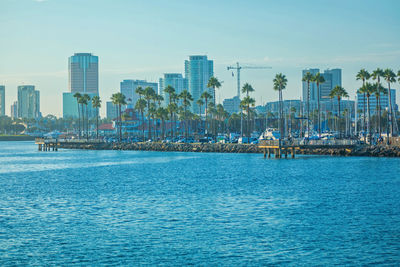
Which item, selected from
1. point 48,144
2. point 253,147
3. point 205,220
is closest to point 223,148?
point 253,147

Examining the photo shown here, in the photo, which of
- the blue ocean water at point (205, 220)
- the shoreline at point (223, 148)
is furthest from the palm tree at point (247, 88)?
the blue ocean water at point (205, 220)

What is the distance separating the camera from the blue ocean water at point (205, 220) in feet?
103

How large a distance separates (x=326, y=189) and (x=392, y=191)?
6878 millimetres

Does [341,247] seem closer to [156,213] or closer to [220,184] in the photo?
[156,213]

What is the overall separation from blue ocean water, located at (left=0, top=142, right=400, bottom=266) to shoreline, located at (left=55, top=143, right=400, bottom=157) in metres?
27.3

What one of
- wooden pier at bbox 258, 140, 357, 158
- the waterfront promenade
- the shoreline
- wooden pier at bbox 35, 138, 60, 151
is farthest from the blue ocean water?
wooden pier at bbox 35, 138, 60, 151

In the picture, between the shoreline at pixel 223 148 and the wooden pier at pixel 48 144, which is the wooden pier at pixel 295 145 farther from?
the wooden pier at pixel 48 144

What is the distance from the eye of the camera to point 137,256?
31297 mm

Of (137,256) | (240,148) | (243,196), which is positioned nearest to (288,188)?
(243,196)

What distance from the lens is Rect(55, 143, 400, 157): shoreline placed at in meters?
103

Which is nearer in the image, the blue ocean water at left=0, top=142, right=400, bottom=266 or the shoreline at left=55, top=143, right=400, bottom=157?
the blue ocean water at left=0, top=142, right=400, bottom=266

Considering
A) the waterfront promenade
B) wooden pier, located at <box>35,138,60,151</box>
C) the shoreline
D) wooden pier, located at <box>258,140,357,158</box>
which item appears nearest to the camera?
the shoreline

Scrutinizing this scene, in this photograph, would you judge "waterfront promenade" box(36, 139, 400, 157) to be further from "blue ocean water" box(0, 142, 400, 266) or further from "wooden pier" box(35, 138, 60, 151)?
"blue ocean water" box(0, 142, 400, 266)

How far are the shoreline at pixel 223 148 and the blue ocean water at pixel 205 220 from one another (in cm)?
2727
